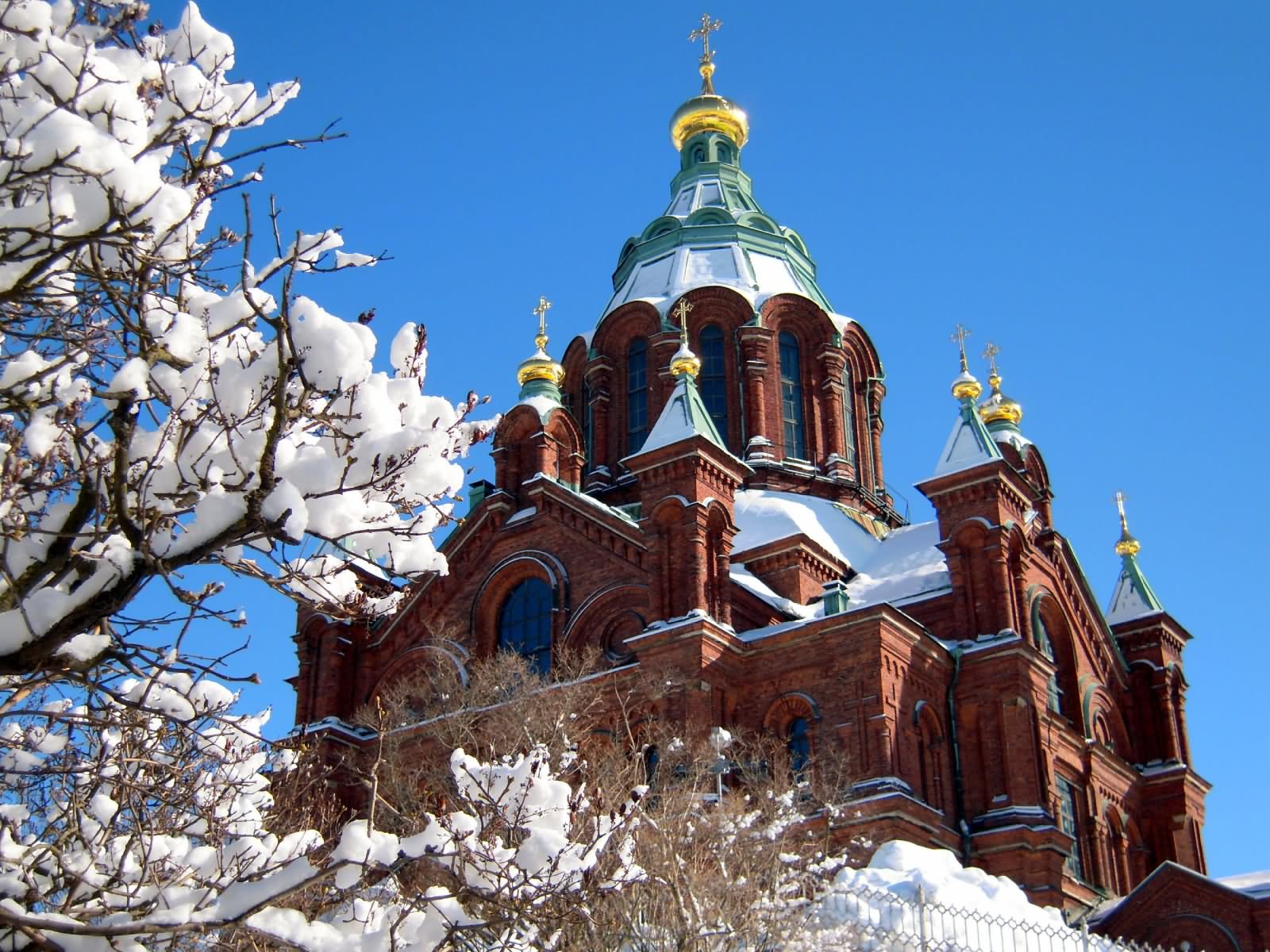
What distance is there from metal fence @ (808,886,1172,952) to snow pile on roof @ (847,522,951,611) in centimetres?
1413

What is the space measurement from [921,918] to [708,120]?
117 ft

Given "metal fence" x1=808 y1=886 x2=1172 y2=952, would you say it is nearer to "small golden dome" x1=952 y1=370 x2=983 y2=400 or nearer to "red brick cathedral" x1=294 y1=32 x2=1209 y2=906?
"red brick cathedral" x1=294 y1=32 x2=1209 y2=906

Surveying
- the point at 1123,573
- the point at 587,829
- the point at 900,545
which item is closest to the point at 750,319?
the point at 900,545

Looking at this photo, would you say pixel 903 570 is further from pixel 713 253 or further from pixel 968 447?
pixel 713 253

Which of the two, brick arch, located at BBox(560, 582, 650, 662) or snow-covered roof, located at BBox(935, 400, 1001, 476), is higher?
snow-covered roof, located at BBox(935, 400, 1001, 476)

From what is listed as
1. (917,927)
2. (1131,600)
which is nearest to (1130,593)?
(1131,600)

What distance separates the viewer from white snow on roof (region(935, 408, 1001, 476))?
28266 mm

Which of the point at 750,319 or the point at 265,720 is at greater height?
the point at 750,319

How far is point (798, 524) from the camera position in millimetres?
31250

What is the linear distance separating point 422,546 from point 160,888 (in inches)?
65.0

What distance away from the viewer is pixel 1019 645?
26703 millimetres

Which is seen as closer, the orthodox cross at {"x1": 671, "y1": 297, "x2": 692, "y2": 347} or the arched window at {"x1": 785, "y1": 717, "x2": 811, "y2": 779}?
the arched window at {"x1": 785, "y1": 717, "x2": 811, "y2": 779}

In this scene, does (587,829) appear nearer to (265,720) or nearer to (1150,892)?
(265,720)

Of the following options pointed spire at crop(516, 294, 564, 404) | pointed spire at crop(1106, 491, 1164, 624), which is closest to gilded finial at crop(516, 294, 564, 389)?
pointed spire at crop(516, 294, 564, 404)
